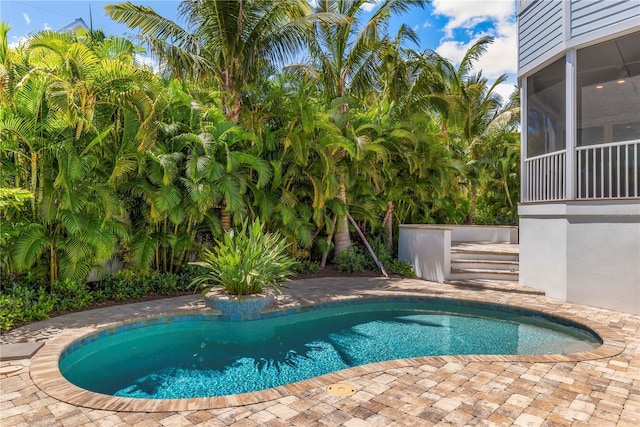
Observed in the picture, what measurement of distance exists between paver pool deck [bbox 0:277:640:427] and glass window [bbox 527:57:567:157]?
5.80 metres

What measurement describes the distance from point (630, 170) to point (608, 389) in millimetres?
6526

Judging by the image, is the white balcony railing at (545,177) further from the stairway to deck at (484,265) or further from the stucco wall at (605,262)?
the stairway to deck at (484,265)

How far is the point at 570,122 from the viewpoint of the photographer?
798 centimetres

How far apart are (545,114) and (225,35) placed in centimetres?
811

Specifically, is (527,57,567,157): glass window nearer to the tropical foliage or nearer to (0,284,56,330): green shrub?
the tropical foliage

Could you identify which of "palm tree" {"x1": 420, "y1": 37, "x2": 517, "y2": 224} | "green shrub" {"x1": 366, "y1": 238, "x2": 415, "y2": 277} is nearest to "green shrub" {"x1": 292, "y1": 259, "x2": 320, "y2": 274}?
"green shrub" {"x1": 366, "y1": 238, "x2": 415, "y2": 277}

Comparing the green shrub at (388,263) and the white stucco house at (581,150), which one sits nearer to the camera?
the white stucco house at (581,150)

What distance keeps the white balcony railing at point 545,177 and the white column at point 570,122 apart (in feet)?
1.00

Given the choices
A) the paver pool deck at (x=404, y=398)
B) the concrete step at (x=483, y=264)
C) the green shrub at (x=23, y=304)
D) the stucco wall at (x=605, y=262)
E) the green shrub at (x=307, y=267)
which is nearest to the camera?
the paver pool deck at (x=404, y=398)

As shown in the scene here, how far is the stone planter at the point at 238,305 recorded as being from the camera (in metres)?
7.27

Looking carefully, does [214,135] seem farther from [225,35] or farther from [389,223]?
[389,223]

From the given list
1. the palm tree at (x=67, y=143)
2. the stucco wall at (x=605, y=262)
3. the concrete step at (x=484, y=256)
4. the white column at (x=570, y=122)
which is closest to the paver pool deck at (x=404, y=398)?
the palm tree at (x=67, y=143)

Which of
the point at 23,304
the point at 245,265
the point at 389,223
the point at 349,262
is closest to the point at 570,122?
the point at 389,223

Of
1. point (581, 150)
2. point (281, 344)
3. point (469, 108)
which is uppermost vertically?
point (469, 108)
